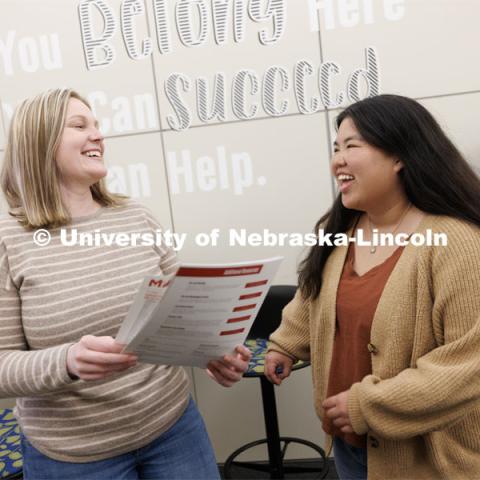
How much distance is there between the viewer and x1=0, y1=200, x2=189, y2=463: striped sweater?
1038mm

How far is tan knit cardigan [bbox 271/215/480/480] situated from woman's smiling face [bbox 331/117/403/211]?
0.14 m

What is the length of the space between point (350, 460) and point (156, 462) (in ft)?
1.69

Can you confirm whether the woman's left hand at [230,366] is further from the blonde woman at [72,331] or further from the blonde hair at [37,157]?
the blonde hair at [37,157]

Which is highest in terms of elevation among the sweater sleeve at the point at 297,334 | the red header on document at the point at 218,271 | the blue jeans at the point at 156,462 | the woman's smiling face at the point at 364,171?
the woman's smiling face at the point at 364,171

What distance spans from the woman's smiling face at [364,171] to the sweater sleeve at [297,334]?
362 mm

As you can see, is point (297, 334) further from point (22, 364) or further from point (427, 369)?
point (22, 364)

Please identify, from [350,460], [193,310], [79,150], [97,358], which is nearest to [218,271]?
[193,310]

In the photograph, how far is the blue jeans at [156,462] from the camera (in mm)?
1071

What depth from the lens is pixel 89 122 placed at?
126 cm

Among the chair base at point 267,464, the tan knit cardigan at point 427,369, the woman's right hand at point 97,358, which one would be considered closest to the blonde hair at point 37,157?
the woman's right hand at point 97,358

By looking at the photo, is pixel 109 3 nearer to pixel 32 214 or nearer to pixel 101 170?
pixel 101 170

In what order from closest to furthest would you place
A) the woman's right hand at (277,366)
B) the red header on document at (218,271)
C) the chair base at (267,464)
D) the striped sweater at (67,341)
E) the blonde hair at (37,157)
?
1. the red header on document at (218,271)
2. the striped sweater at (67,341)
3. the blonde hair at (37,157)
4. the woman's right hand at (277,366)
5. the chair base at (267,464)

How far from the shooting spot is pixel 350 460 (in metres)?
1.22

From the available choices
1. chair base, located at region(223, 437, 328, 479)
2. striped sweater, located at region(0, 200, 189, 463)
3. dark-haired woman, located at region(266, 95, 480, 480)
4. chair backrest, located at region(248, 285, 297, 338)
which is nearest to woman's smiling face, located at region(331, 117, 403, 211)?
dark-haired woman, located at region(266, 95, 480, 480)
